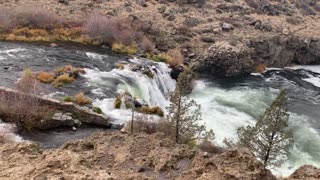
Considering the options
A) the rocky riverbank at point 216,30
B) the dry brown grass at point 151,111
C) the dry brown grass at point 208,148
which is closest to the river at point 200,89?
the dry brown grass at point 151,111

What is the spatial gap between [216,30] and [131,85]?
2679cm

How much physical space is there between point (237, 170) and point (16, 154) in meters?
6.10

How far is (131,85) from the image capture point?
38219 mm

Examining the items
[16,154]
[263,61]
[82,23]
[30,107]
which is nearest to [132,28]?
[82,23]

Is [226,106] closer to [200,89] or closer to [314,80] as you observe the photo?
[200,89]

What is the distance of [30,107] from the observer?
2677cm

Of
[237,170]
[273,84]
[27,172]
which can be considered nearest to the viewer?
[27,172]

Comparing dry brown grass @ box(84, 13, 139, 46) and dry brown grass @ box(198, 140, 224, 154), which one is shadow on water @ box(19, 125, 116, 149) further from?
dry brown grass @ box(84, 13, 139, 46)

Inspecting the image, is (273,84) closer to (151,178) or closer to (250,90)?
(250,90)

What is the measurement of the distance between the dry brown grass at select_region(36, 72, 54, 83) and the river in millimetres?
1289

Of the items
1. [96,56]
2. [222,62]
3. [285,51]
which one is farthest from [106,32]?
[285,51]

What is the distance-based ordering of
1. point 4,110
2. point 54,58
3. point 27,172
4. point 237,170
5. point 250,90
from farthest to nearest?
point 250,90 → point 54,58 → point 4,110 → point 237,170 → point 27,172

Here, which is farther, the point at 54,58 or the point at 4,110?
the point at 54,58

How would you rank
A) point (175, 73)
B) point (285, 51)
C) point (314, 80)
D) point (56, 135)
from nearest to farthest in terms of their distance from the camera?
point (56, 135), point (175, 73), point (314, 80), point (285, 51)
